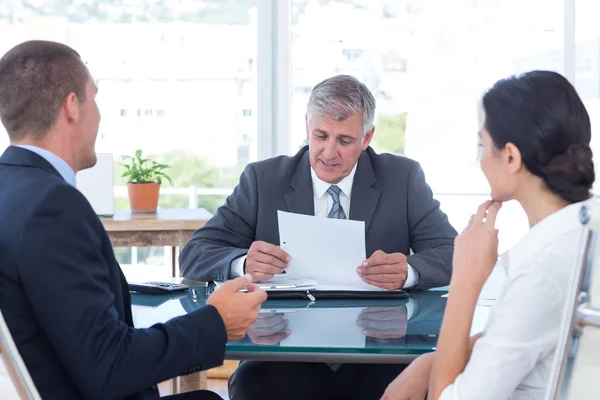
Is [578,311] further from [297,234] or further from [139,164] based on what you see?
[139,164]

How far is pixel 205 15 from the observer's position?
5.00 metres

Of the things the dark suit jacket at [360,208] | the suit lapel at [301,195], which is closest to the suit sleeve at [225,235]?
the dark suit jacket at [360,208]

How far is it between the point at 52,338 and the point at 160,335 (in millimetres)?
200

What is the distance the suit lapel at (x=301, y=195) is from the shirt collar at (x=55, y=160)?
48.0 inches

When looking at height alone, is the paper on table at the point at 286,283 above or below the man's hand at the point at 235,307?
below

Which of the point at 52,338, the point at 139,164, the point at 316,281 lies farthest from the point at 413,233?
the point at 139,164

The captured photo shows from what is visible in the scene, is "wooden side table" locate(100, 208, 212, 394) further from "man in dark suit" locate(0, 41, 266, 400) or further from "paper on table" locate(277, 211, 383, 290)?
"man in dark suit" locate(0, 41, 266, 400)

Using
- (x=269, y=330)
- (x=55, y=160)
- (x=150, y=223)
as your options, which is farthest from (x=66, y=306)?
(x=150, y=223)

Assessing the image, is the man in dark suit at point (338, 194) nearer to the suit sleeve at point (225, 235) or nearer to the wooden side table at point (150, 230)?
the suit sleeve at point (225, 235)

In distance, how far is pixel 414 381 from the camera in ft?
5.81

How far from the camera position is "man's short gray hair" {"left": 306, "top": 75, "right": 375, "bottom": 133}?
2752mm

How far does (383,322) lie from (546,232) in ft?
1.97

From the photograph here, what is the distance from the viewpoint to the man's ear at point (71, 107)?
1.65 meters

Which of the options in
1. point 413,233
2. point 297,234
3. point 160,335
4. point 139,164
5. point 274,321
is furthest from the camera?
point 139,164
